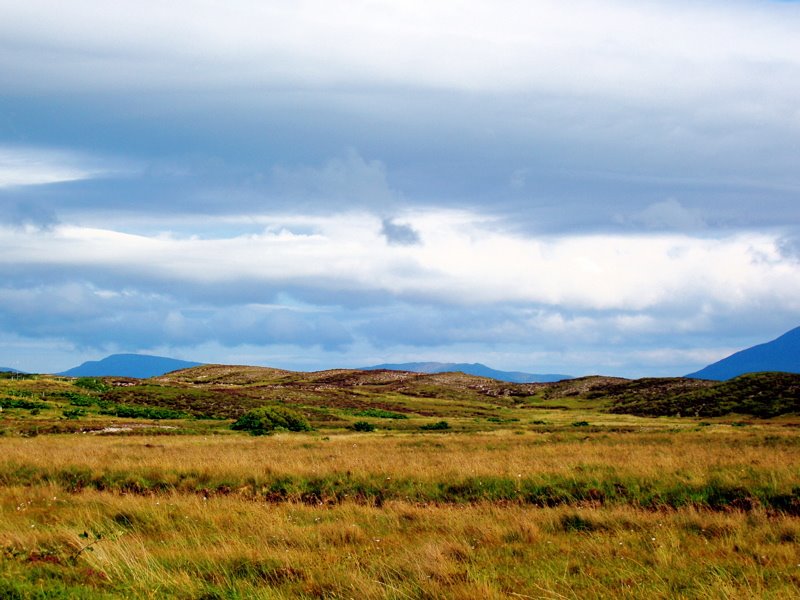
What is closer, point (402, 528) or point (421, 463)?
point (402, 528)

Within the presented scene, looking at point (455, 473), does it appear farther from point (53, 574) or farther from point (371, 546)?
point (53, 574)

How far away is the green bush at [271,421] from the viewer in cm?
4856

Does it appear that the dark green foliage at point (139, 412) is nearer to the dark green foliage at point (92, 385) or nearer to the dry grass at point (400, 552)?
the dark green foliage at point (92, 385)

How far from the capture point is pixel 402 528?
12008 mm

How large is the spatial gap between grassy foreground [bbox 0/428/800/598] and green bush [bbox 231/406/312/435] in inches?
1068

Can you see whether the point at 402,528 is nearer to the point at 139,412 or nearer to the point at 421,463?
the point at 421,463

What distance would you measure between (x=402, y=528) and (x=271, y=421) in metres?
38.5

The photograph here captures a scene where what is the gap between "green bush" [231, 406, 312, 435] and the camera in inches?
1912

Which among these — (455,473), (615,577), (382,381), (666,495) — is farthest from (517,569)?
(382,381)

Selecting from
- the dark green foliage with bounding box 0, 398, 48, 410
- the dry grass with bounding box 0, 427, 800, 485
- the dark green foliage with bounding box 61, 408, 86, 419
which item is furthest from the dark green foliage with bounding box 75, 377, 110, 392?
the dry grass with bounding box 0, 427, 800, 485

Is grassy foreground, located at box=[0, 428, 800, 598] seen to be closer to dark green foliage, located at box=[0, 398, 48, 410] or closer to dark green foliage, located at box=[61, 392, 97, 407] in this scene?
dark green foliage, located at box=[0, 398, 48, 410]

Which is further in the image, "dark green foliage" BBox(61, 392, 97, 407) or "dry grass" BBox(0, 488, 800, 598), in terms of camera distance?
"dark green foliage" BBox(61, 392, 97, 407)

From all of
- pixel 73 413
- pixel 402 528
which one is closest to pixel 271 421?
pixel 73 413

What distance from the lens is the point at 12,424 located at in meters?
43.0
